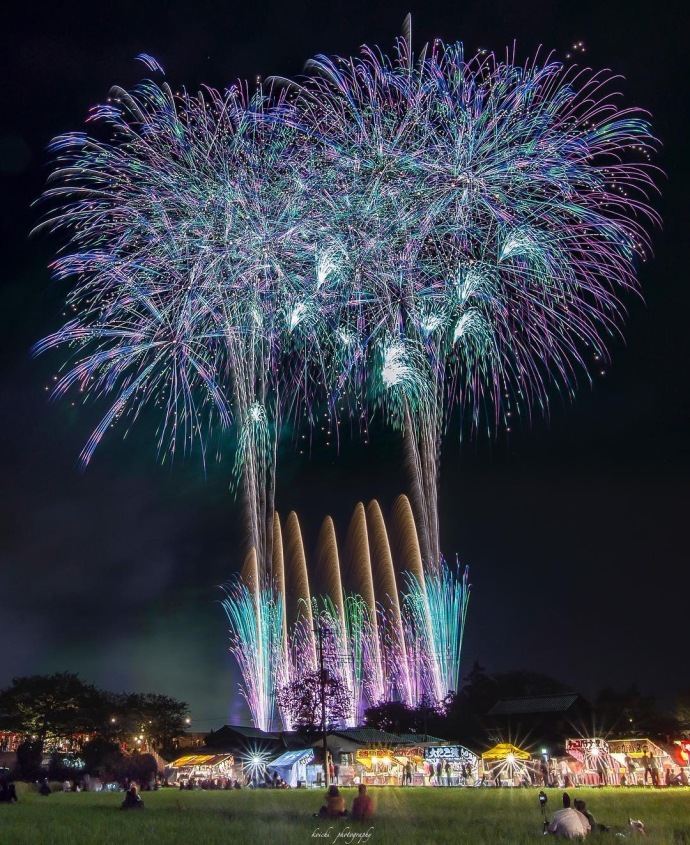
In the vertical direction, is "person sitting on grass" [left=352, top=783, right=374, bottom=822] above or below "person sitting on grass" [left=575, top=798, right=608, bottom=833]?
above

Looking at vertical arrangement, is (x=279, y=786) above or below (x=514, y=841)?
above

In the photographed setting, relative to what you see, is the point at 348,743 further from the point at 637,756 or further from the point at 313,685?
the point at 637,756

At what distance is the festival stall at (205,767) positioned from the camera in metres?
53.1

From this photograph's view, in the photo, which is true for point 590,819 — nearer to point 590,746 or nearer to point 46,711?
point 590,746

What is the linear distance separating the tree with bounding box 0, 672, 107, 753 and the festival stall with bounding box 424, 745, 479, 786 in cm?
3941

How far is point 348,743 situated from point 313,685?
5.35m

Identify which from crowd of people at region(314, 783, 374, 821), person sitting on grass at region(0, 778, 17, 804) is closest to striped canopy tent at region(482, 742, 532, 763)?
person sitting on grass at region(0, 778, 17, 804)

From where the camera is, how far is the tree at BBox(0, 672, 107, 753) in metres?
71.4

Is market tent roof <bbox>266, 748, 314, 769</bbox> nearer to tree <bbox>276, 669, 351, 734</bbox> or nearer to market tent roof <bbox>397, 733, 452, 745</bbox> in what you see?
tree <bbox>276, 669, 351, 734</bbox>

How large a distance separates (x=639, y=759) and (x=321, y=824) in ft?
96.8

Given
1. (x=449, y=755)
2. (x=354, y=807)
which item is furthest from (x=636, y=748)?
(x=354, y=807)

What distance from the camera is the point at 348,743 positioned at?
5338cm

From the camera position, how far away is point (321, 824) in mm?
16812

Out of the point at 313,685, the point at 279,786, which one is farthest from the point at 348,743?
the point at 279,786
